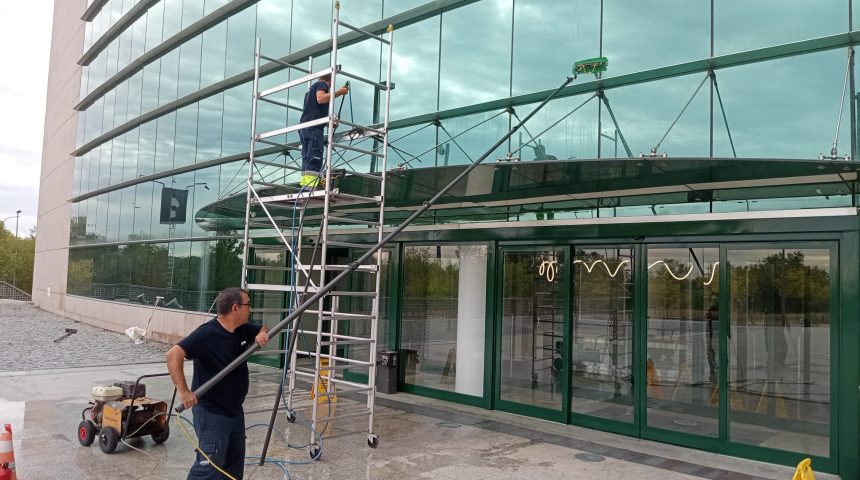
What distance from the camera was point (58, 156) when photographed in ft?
121

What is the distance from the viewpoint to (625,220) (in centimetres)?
925

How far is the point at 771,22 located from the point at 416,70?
600 cm

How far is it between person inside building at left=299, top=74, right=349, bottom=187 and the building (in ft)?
3.72

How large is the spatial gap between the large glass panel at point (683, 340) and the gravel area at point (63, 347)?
41.0 ft

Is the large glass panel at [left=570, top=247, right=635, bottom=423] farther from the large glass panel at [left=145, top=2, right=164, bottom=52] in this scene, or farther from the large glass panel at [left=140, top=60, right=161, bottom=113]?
the large glass panel at [left=145, top=2, right=164, bottom=52]

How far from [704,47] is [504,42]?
3.37 m

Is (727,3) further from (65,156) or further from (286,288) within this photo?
(65,156)

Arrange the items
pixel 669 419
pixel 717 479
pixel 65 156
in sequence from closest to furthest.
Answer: pixel 717 479 < pixel 669 419 < pixel 65 156

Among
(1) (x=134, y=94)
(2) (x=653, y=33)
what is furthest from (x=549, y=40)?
(1) (x=134, y=94)

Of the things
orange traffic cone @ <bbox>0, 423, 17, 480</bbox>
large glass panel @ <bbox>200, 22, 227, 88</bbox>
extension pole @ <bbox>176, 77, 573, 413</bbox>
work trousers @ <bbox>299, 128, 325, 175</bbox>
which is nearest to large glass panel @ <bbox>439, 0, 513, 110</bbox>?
work trousers @ <bbox>299, 128, 325, 175</bbox>

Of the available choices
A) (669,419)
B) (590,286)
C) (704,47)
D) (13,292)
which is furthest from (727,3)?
(13,292)

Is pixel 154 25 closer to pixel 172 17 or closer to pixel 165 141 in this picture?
pixel 172 17

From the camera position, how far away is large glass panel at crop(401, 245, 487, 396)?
11125mm

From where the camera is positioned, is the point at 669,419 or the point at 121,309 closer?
the point at 669,419
